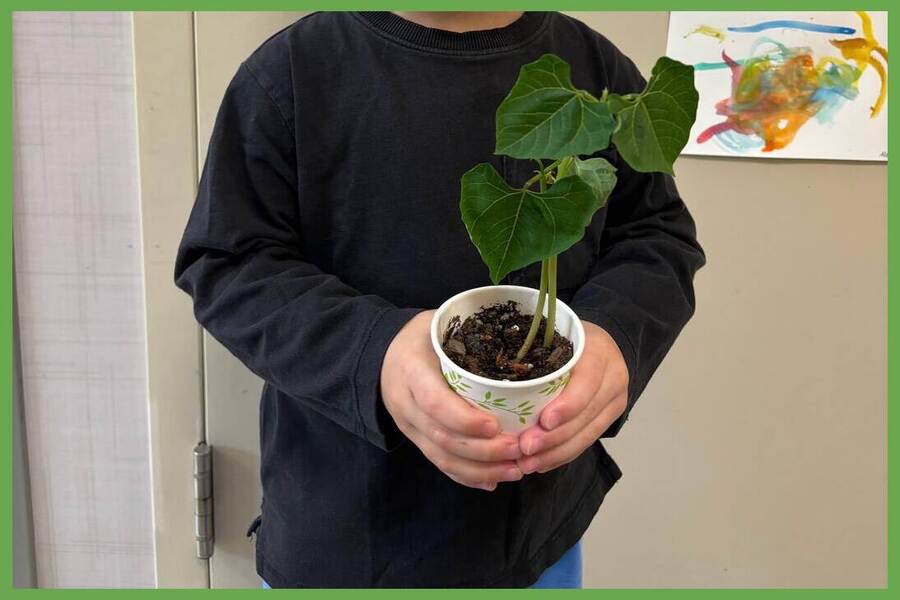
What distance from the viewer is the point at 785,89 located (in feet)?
2.64

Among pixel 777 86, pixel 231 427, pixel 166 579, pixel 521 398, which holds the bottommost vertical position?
pixel 166 579

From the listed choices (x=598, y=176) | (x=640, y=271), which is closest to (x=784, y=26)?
(x=640, y=271)

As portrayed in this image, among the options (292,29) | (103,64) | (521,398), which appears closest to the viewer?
(521,398)

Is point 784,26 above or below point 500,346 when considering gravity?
above

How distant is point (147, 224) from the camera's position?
2.48 ft

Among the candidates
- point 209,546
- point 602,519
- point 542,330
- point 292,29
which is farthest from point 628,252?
point 209,546

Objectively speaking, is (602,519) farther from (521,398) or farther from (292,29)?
(292,29)

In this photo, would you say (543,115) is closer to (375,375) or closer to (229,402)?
(375,375)

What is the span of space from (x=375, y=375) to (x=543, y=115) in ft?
0.64

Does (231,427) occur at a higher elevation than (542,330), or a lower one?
lower

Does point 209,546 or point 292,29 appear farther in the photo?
point 209,546

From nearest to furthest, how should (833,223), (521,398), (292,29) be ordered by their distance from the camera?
1. (521,398)
2. (292,29)
3. (833,223)

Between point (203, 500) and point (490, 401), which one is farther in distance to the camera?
point (203, 500)

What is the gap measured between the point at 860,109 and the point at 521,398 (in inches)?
25.4
